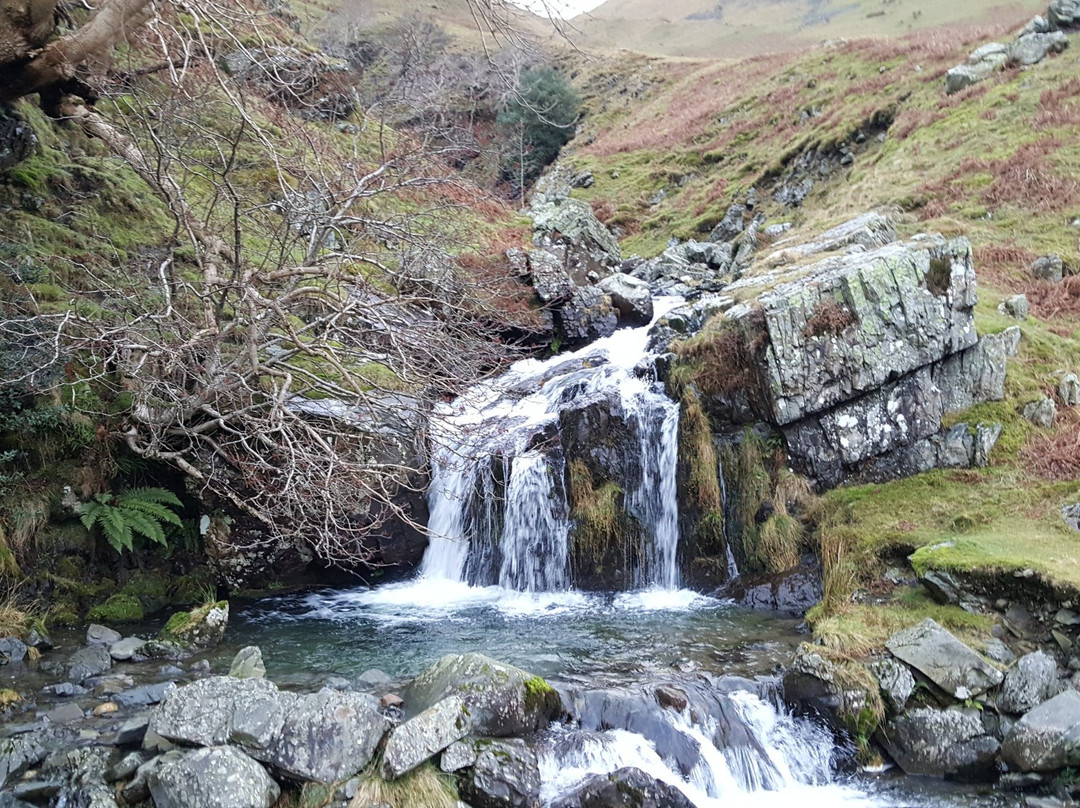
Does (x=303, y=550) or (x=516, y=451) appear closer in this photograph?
(x=303, y=550)

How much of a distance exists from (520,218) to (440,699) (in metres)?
17.1

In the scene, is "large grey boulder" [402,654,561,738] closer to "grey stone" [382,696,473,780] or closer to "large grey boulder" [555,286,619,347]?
"grey stone" [382,696,473,780]

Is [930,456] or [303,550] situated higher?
[930,456]

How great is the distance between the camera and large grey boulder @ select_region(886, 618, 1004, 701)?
659cm

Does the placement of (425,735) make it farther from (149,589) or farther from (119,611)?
(149,589)

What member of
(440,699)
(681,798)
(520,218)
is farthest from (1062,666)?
(520,218)

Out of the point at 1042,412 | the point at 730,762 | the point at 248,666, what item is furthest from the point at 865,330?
the point at 248,666

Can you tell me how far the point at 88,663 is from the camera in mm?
7379

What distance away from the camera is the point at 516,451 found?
11562mm

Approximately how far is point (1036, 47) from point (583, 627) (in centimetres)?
2276

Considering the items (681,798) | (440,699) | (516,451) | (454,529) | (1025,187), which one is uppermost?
(1025,187)

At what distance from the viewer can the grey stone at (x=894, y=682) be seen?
6.66 m

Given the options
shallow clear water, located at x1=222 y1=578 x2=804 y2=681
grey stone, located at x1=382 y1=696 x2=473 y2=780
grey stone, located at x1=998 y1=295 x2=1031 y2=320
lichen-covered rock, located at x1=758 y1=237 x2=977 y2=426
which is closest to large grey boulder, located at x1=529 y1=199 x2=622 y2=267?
lichen-covered rock, located at x1=758 y1=237 x2=977 y2=426

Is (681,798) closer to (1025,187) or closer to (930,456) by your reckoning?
(930,456)
